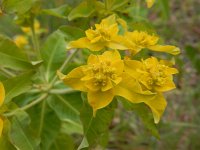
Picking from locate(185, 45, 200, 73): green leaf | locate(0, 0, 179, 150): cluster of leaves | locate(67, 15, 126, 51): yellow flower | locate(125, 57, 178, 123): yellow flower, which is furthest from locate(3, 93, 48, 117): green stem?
locate(185, 45, 200, 73): green leaf

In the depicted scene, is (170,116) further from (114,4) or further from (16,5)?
(16,5)

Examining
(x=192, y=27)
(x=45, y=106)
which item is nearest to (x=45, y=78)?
(x=45, y=106)

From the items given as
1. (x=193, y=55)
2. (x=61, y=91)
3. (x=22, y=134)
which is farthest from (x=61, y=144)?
(x=193, y=55)

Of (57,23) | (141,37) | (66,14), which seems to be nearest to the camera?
(141,37)

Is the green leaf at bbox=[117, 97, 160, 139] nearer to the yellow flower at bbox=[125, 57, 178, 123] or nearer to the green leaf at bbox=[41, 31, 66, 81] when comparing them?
the yellow flower at bbox=[125, 57, 178, 123]

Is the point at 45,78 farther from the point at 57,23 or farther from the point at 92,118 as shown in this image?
the point at 57,23

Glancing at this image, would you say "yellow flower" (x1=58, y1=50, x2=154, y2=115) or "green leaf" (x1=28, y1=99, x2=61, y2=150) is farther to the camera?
"green leaf" (x1=28, y1=99, x2=61, y2=150)

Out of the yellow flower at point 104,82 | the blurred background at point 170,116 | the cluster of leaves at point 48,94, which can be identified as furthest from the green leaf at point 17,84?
the blurred background at point 170,116
